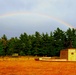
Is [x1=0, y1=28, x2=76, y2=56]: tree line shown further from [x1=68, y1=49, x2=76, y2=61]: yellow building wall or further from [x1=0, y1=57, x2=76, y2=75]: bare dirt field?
[x1=0, y1=57, x2=76, y2=75]: bare dirt field

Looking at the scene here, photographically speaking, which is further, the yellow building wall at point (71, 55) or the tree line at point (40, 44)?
the tree line at point (40, 44)

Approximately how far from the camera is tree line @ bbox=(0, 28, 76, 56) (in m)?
69.6

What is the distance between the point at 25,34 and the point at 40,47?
840 cm

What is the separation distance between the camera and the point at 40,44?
7181 cm

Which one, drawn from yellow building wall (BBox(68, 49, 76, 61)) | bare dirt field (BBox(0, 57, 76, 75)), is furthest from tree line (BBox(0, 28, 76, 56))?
bare dirt field (BBox(0, 57, 76, 75))

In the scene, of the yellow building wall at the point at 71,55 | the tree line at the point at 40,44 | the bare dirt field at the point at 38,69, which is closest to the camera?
the bare dirt field at the point at 38,69

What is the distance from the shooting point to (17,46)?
234 feet

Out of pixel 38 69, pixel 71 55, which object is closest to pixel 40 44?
pixel 71 55

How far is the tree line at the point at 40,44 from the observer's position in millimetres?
69625

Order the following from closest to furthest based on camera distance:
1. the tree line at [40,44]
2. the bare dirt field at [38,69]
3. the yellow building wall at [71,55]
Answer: the bare dirt field at [38,69] → the yellow building wall at [71,55] → the tree line at [40,44]

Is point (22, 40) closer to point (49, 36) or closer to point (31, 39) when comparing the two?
point (31, 39)

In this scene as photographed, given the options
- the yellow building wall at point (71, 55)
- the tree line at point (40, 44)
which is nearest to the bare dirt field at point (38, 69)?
the yellow building wall at point (71, 55)

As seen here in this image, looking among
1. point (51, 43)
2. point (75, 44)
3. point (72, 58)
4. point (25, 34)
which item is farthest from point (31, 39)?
point (72, 58)

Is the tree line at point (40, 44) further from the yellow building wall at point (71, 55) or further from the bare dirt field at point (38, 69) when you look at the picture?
the bare dirt field at point (38, 69)
